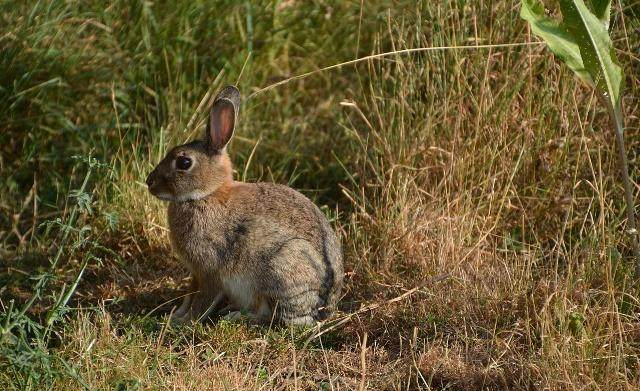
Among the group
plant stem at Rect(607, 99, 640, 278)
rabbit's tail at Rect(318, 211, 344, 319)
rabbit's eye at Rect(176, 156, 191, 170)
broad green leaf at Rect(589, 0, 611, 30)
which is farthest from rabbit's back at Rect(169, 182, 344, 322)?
broad green leaf at Rect(589, 0, 611, 30)

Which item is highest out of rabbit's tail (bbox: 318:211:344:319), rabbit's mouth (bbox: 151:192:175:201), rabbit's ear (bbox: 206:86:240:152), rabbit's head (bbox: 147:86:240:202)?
rabbit's ear (bbox: 206:86:240:152)

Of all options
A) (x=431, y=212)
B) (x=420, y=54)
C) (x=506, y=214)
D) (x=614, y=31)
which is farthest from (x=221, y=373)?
(x=614, y=31)

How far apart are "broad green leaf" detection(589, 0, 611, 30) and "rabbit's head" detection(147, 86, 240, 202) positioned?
163cm

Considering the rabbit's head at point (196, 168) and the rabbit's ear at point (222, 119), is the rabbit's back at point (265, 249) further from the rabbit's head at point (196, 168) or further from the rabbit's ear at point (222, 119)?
the rabbit's ear at point (222, 119)

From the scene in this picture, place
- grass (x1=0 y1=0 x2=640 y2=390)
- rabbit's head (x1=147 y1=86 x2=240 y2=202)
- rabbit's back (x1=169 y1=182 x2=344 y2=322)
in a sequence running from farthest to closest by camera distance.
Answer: rabbit's head (x1=147 y1=86 x2=240 y2=202) → rabbit's back (x1=169 y1=182 x2=344 y2=322) → grass (x1=0 y1=0 x2=640 y2=390)

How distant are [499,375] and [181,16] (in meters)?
3.12

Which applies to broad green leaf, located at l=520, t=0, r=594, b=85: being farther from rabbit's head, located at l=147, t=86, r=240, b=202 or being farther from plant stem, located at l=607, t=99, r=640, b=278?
rabbit's head, located at l=147, t=86, r=240, b=202

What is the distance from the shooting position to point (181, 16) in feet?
20.5

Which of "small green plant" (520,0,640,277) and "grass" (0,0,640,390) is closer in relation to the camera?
"grass" (0,0,640,390)

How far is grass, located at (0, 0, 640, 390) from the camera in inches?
167

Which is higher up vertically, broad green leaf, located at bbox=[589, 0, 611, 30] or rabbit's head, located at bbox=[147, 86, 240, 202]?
broad green leaf, located at bbox=[589, 0, 611, 30]

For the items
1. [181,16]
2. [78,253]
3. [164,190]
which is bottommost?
[78,253]

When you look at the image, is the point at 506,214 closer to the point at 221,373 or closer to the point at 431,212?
the point at 431,212

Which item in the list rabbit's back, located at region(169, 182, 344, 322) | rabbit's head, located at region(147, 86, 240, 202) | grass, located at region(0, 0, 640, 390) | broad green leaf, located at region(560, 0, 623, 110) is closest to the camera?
grass, located at region(0, 0, 640, 390)
